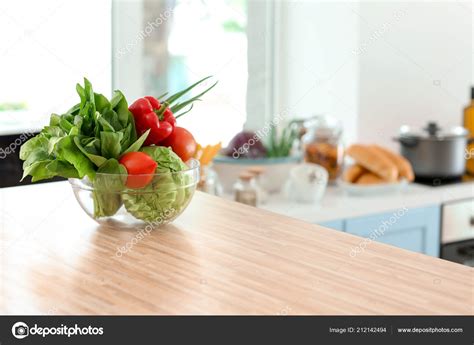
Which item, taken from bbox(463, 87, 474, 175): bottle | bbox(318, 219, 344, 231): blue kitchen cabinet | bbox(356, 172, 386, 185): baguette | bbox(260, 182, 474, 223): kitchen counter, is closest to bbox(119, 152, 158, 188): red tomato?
bbox(260, 182, 474, 223): kitchen counter

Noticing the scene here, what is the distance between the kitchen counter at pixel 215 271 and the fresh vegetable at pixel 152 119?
0.14 metres

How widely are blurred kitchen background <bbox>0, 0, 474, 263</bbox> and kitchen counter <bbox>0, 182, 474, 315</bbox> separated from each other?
128 cm

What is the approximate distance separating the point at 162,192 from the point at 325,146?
1.61m

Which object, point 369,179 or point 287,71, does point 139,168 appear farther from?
point 287,71

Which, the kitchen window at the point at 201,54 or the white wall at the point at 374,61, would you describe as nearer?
the kitchen window at the point at 201,54

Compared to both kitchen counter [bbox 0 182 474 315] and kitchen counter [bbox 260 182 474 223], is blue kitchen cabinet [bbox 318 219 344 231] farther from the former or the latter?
kitchen counter [bbox 0 182 474 315]

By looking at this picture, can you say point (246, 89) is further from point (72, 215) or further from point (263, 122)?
point (72, 215)

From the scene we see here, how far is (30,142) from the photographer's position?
1.29 m

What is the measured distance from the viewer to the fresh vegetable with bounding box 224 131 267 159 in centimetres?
276

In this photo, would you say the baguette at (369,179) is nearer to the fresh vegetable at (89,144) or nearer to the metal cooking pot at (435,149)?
the metal cooking pot at (435,149)

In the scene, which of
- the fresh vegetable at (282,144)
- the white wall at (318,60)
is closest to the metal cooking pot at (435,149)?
the white wall at (318,60)

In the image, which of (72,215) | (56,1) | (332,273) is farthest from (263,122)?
(332,273)

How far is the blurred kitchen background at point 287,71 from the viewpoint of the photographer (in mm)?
2598
